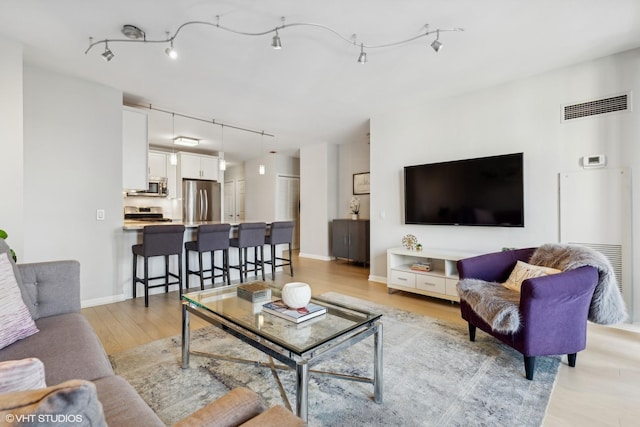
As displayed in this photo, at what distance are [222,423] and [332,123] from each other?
4876 mm

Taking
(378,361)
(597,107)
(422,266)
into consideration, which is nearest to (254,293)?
(378,361)

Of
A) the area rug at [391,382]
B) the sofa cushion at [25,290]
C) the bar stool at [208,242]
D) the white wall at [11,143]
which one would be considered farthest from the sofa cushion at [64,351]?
the bar stool at [208,242]

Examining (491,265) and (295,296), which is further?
(491,265)

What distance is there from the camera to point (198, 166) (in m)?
6.85

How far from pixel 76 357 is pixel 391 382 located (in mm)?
1749

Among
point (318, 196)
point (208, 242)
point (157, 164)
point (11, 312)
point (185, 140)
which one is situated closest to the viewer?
point (11, 312)

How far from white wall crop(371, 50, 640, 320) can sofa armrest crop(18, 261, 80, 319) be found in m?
3.72

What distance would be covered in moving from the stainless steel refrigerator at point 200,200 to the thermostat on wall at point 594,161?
652 centimetres

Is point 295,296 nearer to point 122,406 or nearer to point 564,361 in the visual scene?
point 122,406

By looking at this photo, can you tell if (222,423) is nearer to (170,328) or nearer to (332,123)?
(170,328)

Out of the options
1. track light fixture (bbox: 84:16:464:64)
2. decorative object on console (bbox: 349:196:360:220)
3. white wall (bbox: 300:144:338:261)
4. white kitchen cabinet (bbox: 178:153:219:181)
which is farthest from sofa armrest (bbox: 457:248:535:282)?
white kitchen cabinet (bbox: 178:153:219:181)

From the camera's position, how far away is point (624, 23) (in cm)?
245

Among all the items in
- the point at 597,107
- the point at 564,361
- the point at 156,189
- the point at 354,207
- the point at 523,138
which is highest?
the point at 597,107

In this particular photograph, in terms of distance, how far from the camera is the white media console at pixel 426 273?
11.7ft
